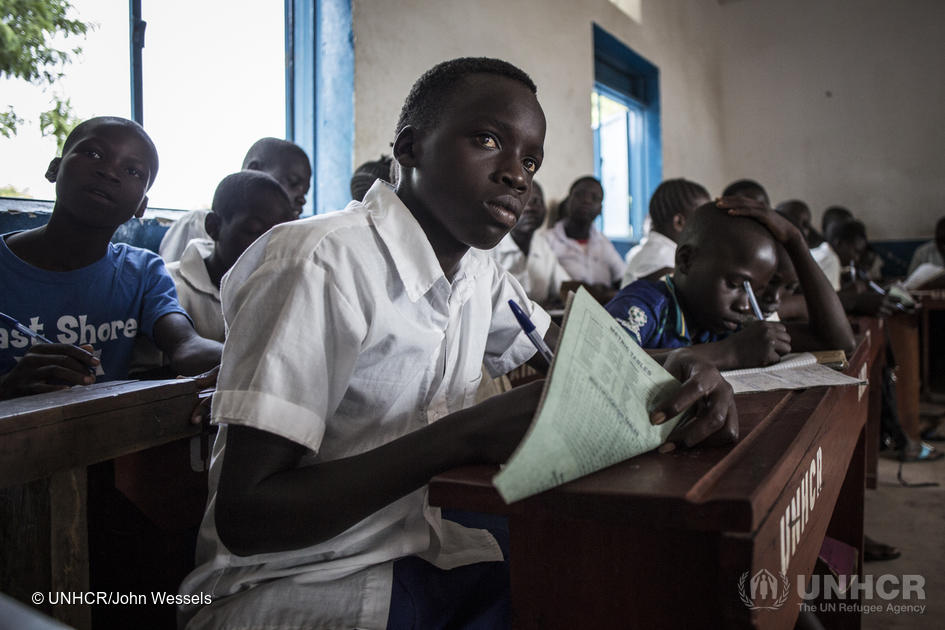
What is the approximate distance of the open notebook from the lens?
995mm

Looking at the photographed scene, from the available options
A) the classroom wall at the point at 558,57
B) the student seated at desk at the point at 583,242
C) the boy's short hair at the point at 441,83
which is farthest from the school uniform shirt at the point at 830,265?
the boy's short hair at the point at 441,83

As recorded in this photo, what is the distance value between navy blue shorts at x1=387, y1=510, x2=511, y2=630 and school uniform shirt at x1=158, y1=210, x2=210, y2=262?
5.98ft

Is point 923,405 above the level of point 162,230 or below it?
below

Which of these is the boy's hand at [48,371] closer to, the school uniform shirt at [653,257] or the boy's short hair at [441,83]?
the boy's short hair at [441,83]

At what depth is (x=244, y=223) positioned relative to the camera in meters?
1.93

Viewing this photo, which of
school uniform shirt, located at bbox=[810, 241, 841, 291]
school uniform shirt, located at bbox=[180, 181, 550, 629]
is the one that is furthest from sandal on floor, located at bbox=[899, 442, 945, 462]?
school uniform shirt, located at bbox=[180, 181, 550, 629]

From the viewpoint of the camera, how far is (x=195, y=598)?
2.50ft

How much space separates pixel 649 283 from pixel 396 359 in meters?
0.99

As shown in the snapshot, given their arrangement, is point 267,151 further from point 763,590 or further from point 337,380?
point 763,590

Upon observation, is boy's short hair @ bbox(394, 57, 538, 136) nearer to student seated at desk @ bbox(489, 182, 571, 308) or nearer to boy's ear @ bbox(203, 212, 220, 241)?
boy's ear @ bbox(203, 212, 220, 241)

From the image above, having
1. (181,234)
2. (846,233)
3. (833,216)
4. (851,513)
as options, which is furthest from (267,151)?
(833,216)

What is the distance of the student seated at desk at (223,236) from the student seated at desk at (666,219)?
164 cm

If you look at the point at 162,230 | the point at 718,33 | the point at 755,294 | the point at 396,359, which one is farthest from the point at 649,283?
the point at 718,33

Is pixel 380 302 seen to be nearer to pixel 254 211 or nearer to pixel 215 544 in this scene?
pixel 215 544
